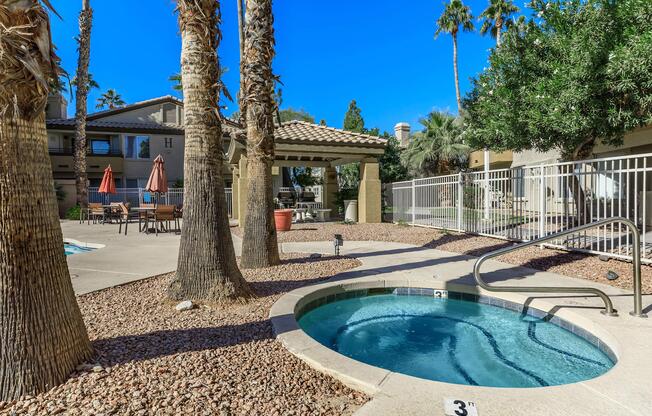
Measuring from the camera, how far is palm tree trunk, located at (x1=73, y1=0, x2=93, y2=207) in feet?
65.6

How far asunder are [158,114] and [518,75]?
28.0 metres

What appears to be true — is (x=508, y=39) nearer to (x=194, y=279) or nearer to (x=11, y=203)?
(x=194, y=279)

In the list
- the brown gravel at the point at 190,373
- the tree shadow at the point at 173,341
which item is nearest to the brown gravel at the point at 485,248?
the brown gravel at the point at 190,373

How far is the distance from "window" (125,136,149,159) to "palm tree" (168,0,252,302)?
27.2 metres

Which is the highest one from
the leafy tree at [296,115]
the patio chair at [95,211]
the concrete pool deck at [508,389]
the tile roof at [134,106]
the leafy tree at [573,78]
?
the leafy tree at [296,115]

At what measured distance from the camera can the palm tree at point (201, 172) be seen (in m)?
4.81

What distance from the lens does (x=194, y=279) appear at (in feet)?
16.0

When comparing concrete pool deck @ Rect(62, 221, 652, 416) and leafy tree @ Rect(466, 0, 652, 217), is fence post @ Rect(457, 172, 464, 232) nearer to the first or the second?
leafy tree @ Rect(466, 0, 652, 217)

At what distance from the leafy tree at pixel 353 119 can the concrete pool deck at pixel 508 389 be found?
34.7 meters

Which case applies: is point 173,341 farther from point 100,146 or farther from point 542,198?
→ point 100,146

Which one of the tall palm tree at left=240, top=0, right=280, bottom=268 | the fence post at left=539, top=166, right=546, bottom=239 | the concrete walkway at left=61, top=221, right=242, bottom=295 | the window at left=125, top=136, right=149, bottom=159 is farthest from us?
the window at left=125, top=136, right=149, bottom=159

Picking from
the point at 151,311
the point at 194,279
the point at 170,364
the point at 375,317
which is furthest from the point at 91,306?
the point at 375,317

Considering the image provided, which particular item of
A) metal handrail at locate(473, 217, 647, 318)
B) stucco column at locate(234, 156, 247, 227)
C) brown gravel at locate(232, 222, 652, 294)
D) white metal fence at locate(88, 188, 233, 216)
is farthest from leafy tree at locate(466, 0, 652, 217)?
white metal fence at locate(88, 188, 233, 216)

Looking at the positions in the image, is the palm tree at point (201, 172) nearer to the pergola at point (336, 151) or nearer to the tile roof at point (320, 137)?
the pergola at point (336, 151)
